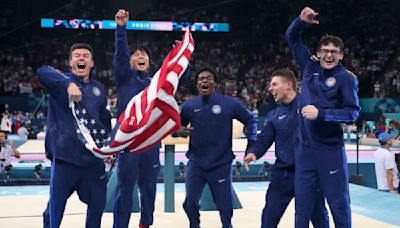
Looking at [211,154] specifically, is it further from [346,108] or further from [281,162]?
[346,108]

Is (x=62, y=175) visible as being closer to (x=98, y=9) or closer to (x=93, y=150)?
(x=93, y=150)

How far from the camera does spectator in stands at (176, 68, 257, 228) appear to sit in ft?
17.4

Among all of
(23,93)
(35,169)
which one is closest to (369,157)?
(35,169)

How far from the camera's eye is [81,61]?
14.7 feet

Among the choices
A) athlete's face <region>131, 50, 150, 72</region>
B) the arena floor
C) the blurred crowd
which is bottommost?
the arena floor

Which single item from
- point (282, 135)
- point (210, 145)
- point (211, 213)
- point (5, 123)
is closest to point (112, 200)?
point (211, 213)

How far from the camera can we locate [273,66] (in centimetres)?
2994

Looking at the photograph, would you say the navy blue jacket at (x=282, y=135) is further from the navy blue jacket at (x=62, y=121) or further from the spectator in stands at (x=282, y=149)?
the navy blue jacket at (x=62, y=121)

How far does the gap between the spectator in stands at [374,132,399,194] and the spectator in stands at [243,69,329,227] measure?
4860 millimetres

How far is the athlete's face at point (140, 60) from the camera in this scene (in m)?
5.52

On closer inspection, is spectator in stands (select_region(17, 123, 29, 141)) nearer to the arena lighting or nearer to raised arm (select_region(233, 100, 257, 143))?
the arena lighting

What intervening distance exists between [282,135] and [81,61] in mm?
1988

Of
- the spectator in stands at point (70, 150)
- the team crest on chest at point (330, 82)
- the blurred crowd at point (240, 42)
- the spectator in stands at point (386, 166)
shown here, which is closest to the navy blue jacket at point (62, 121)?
the spectator in stands at point (70, 150)

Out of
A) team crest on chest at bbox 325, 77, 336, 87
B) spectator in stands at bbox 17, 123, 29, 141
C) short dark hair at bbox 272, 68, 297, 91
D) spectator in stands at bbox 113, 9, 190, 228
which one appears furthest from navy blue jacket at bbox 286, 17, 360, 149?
spectator in stands at bbox 17, 123, 29, 141
